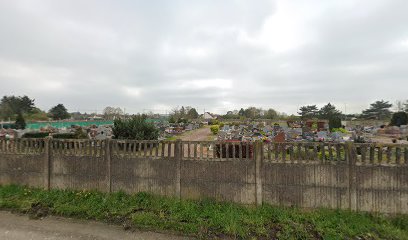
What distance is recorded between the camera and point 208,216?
4.31 meters

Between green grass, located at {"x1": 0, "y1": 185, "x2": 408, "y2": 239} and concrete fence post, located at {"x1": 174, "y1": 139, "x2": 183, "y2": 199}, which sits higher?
concrete fence post, located at {"x1": 174, "y1": 139, "x2": 183, "y2": 199}

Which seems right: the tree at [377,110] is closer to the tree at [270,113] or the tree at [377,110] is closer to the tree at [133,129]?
the tree at [270,113]

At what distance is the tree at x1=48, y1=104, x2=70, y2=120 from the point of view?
72875 millimetres

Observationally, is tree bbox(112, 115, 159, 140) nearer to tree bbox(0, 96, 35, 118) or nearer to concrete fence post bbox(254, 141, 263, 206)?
concrete fence post bbox(254, 141, 263, 206)

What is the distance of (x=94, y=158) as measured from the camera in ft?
17.5

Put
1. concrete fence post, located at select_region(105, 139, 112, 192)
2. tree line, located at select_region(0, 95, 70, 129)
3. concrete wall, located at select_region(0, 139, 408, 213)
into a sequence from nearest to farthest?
concrete wall, located at select_region(0, 139, 408, 213), concrete fence post, located at select_region(105, 139, 112, 192), tree line, located at select_region(0, 95, 70, 129)

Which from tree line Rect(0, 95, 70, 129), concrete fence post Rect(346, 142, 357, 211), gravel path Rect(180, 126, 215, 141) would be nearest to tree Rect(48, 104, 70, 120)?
tree line Rect(0, 95, 70, 129)

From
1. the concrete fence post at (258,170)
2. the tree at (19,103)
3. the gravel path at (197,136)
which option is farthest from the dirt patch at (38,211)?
the tree at (19,103)

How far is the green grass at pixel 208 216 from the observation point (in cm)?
372

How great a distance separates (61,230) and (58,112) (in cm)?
8604

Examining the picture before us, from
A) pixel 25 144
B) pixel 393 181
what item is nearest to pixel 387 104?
pixel 393 181

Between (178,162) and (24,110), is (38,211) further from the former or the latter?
(24,110)

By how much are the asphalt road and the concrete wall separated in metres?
1.11

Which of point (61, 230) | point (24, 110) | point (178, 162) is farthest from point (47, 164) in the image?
point (24, 110)
